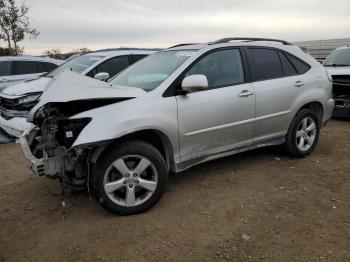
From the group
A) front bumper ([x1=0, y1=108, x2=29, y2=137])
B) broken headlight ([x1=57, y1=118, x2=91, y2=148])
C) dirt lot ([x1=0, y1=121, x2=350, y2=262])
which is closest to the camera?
dirt lot ([x1=0, y1=121, x2=350, y2=262])

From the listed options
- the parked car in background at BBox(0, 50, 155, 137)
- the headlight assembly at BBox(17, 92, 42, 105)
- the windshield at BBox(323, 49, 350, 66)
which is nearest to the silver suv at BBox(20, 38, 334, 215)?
the parked car in background at BBox(0, 50, 155, 137)

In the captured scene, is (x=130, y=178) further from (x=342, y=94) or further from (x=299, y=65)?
(x=342, y=94)

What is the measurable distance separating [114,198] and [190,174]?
4.90 ft

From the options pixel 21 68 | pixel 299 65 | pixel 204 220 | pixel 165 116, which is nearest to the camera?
pixel 204 220

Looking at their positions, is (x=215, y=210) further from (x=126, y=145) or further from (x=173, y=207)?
(x=126, y=145)

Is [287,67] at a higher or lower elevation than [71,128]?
higher

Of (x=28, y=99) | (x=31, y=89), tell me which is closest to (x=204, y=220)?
(x=28, y=99)

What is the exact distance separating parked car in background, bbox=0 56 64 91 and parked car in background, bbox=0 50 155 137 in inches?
65.9

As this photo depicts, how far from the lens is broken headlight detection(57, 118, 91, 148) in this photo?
3.74 metres

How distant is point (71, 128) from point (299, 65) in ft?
11.4

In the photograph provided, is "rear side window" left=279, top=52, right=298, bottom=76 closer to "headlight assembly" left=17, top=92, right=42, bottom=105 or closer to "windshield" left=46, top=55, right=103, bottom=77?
"windshield" left=46, top=55, right=103, bottom=77

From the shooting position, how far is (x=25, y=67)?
974 centimetres

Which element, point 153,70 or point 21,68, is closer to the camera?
point 153,70

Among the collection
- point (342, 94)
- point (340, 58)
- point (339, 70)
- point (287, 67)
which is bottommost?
point (342, 94)
